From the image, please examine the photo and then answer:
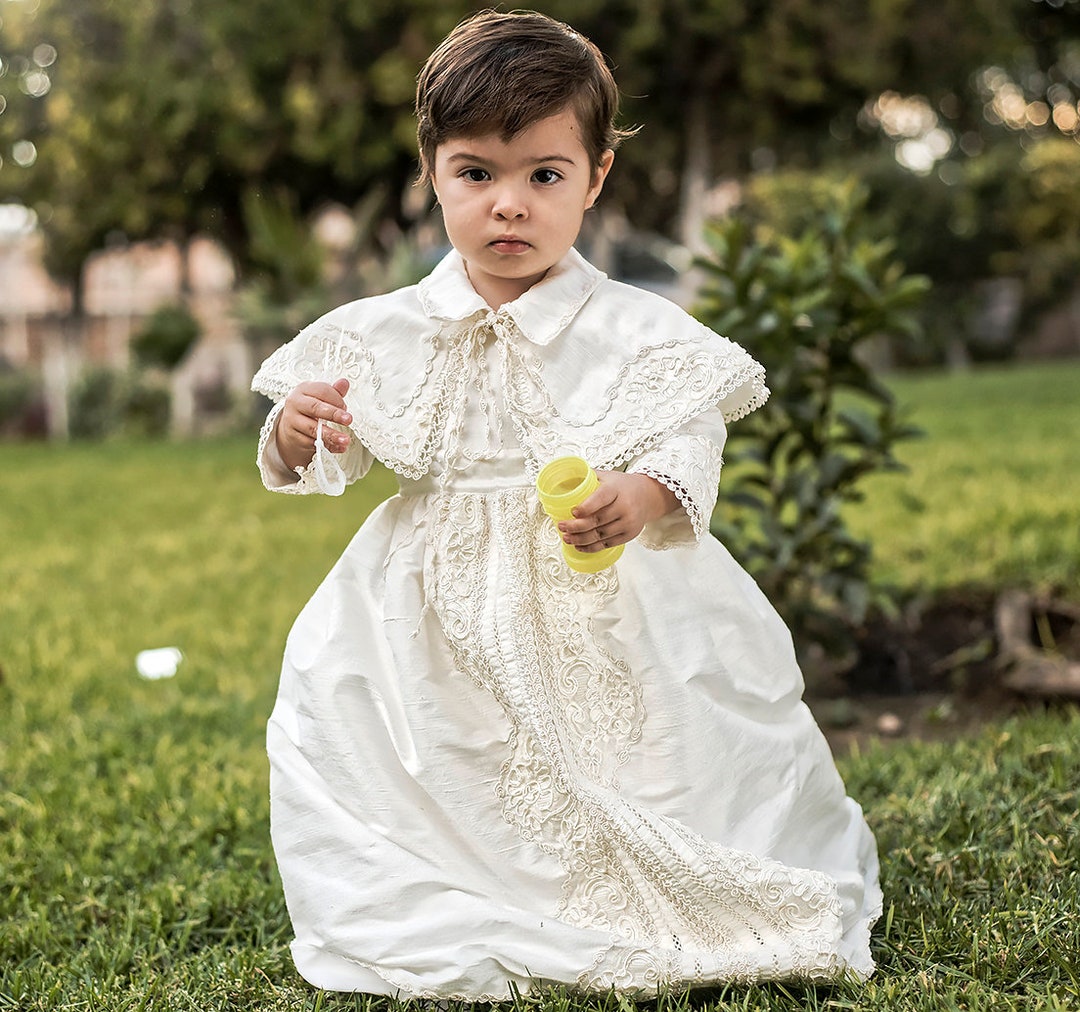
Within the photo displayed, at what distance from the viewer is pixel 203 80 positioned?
13641 mm

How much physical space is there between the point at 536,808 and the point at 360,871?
271 mm

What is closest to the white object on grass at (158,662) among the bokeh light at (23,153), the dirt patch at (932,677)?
the dirt patch at (932,677)

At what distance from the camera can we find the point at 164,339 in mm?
13664

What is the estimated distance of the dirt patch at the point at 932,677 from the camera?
3.21 meters

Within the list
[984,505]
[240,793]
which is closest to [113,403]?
[984,505]

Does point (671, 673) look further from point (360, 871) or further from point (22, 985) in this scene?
point (22, 985)

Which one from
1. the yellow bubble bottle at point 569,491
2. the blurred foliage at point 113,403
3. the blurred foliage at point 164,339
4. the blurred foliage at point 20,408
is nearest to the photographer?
the yellow bubble bottle at point 569,491

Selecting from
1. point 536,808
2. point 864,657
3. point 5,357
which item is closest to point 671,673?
point 536,808

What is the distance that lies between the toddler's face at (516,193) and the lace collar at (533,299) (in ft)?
0.13

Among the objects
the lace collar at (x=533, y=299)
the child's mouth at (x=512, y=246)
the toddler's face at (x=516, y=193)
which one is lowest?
the lace collar at (x=533, y=299)

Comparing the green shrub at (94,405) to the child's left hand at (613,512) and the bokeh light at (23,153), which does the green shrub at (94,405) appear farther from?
the child's left hand at (613,512)

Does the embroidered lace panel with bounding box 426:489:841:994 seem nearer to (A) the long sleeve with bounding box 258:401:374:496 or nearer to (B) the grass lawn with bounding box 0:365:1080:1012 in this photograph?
(B) the grass lawn with bounding box 0:365:1080:1012

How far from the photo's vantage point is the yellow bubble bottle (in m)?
1.63

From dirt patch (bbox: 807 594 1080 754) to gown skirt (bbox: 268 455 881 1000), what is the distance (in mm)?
1235
